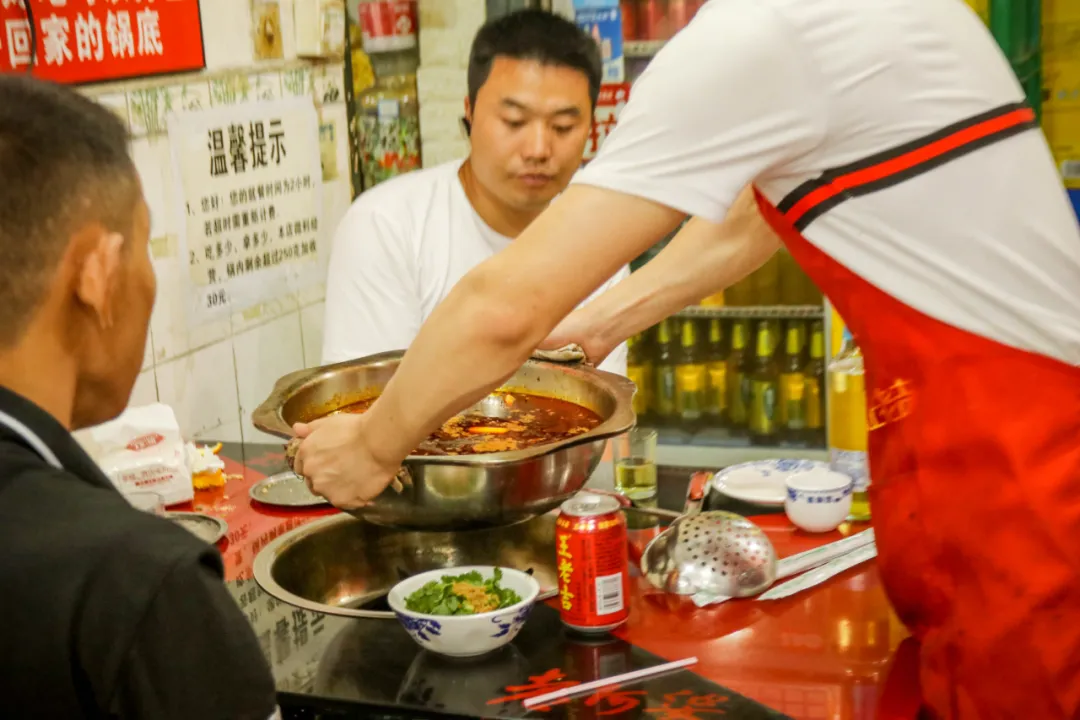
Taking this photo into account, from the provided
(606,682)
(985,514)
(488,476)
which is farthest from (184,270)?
(985,514)

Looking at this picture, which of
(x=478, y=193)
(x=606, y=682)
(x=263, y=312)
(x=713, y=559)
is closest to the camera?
(x=606, y=682)

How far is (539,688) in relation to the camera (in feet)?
4.57

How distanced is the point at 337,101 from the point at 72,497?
8.57 ft

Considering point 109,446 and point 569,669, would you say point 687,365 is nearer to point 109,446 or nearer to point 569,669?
point 109,446

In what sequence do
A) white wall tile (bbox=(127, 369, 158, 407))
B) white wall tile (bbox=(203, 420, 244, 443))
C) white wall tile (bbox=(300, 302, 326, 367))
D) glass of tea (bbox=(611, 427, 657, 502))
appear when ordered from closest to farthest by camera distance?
glass of tea (bbox=(611, 427, 657, 502)) < white wall tile (bbox=(127, 369, 158, 407)) < white wall tile (bbox=(203, 420, 244, 443)) < white wall tile (bbox=(300, 302, 326, 367))

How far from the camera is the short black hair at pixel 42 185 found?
0.94m

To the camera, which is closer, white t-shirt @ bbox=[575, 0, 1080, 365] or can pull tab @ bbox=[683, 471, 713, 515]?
white t-shirt @ bbox=[575, 0, 1080, 365]

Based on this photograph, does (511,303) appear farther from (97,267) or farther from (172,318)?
(172,318)

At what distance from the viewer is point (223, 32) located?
285cm

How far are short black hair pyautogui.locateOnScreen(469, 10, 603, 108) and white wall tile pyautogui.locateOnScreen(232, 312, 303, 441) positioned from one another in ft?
2.76

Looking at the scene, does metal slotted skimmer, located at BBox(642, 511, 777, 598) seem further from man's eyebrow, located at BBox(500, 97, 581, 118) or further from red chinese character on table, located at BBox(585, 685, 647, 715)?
man's eyebrow, located at BBox(500, 97, 581, 118)

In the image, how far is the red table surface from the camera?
1.35 m

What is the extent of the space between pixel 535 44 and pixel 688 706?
170 cm

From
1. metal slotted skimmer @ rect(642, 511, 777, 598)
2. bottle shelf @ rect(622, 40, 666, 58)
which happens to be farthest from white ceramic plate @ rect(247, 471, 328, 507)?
bottle shelf @ rect(622, 40, 666, 58)
